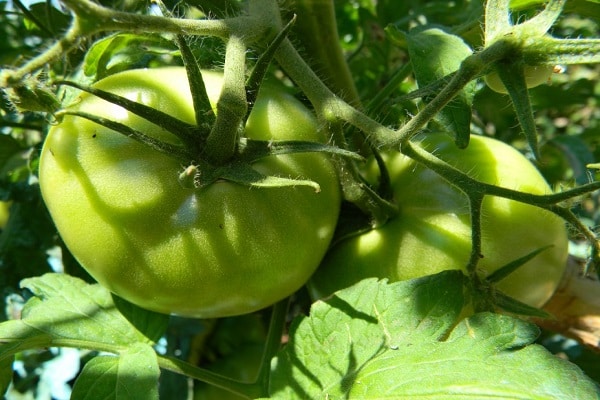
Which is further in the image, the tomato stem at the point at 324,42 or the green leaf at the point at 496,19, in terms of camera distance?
the tomato stem at the point at 324,42

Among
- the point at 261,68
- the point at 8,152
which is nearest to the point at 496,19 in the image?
the point at 261,68

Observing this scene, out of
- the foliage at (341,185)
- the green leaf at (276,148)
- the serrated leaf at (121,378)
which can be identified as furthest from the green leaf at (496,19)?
the serrated leaf at (121,378)

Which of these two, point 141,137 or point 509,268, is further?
point 509,268

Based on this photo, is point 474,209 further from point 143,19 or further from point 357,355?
point 143,19

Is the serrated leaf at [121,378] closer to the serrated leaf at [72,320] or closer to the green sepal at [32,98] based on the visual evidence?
the serrated leaf at [72,320]

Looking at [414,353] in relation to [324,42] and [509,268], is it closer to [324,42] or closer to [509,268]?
[509,268]

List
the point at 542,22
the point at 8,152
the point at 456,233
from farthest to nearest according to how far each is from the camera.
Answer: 1. the point at 8,152
2. the point at 456,233
3. the point at 542,22

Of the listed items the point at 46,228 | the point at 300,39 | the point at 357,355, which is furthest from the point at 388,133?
the point at 46,228
